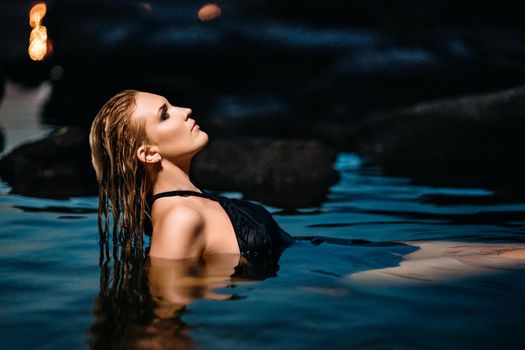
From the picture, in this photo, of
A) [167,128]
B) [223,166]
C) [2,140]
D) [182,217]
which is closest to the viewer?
[182,217]

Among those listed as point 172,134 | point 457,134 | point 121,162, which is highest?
point 457,134

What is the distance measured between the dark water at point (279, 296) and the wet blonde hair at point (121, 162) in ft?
0.96

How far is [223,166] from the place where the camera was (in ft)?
27.5

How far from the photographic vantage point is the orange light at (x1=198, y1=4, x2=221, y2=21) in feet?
51.2

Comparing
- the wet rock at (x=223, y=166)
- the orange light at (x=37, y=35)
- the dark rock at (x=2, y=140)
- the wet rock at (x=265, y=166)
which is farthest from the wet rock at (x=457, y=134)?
the orange light at (x=37, y=35)

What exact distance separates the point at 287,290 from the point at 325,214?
103 inches

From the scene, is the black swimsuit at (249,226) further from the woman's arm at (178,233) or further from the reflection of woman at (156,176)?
the woman's arm at (178,233)

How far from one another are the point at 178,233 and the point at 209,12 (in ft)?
43.5

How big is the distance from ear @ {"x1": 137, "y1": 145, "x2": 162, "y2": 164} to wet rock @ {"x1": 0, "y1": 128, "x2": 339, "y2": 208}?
3618mm

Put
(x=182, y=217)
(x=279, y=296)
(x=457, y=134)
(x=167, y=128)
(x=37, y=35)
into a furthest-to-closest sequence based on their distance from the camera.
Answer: (x=37, y=35) → (x=457, y=134) → (x=167, y=128) → (x=182, y=217) → (x=279, y=296)

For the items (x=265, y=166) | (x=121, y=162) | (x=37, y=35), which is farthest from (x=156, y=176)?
(x=37, y=35)

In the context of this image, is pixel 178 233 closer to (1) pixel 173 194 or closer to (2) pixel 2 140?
(1) pixel 173 194

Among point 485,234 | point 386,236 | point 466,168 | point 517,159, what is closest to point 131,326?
point 386,236

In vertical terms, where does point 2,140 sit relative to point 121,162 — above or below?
above
